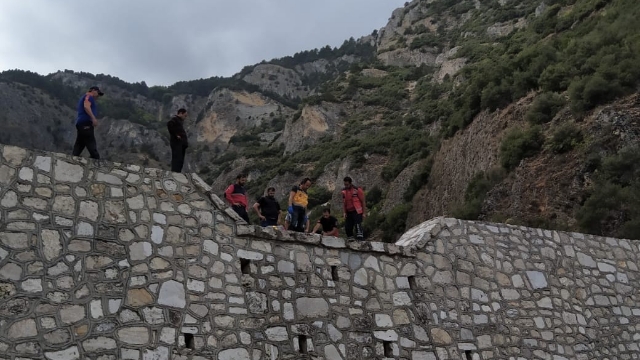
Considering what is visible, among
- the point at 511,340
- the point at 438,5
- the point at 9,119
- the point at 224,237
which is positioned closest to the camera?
the point at 224,237

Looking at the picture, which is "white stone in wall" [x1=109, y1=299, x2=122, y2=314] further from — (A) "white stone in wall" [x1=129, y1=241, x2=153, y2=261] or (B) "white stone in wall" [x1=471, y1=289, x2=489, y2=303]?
(B) "white stone in wall" [x1=471, y1=289, x2=489, y2=303]

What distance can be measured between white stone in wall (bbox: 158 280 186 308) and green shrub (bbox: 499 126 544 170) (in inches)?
551

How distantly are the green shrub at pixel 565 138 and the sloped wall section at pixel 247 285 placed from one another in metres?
8.01

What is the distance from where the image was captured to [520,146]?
18234mm

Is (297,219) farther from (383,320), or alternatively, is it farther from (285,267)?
(383,320)

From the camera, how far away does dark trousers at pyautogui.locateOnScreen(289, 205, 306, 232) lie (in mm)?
9305

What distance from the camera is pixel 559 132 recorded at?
17.0m

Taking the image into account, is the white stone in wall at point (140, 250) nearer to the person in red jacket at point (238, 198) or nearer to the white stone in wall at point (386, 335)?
the person in red jacket at point (238, 198)

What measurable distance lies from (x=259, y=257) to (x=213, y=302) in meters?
0.81

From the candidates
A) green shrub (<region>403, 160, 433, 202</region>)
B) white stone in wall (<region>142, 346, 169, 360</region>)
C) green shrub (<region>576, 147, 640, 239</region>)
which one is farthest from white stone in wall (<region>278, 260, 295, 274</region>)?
green shrub (<region>403, 160, 433, 202</region>)

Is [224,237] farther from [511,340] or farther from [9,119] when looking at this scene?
[9,119]

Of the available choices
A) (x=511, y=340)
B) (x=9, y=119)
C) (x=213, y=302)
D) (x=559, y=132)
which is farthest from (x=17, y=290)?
(x=9, y=119)

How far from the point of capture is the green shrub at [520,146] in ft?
58.7

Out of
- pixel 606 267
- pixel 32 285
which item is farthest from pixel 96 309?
pixel 606 267
